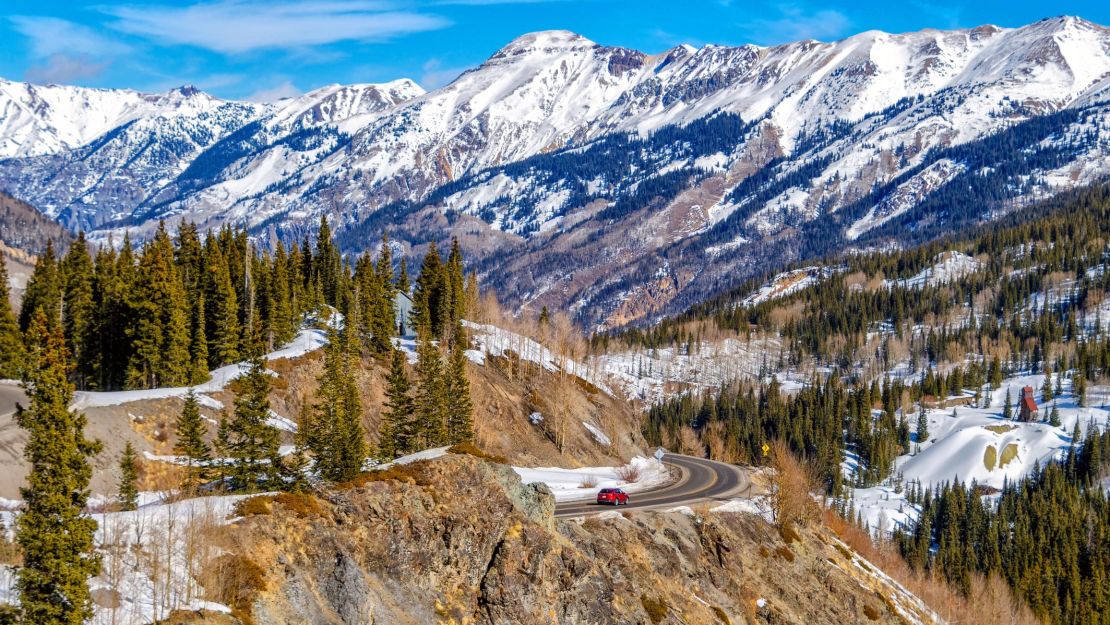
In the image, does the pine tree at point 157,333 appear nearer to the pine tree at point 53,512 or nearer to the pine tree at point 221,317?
the pine tree at point 221,317

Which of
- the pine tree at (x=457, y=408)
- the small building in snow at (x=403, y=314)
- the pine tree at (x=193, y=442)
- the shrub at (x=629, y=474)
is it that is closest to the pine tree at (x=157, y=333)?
the pine tree at (x=193, y=442)

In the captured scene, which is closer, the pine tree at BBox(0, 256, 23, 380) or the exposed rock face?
the exposed rock face

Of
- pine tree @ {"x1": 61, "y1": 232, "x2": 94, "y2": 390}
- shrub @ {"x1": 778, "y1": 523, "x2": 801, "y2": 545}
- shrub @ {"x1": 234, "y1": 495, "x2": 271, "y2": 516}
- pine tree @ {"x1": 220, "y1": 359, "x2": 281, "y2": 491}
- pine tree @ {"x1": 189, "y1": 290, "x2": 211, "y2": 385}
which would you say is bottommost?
shrub @ {"x1": 778, "y1": 523, "x2": 801, "y2": 545}

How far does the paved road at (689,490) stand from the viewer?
6906 cm

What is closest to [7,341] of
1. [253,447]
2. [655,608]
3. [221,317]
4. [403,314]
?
[221,317]

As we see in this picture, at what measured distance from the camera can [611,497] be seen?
70625 mm

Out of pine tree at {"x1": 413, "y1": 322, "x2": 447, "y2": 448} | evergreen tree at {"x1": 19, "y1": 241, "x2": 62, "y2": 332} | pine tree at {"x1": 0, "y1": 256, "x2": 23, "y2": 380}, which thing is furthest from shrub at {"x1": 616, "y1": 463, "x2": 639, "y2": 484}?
evergreen tree at {"x1": 19, "y1": 241, "x2": 62, "y2": 332}

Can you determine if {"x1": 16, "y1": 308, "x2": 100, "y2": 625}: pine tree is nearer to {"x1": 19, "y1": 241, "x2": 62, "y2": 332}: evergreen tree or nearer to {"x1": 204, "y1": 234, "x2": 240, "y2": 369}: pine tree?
{"x1": 204, "y1": 234, "x2": 240, "y2": 369}: pine tree

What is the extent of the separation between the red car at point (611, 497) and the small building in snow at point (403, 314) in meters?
60.3

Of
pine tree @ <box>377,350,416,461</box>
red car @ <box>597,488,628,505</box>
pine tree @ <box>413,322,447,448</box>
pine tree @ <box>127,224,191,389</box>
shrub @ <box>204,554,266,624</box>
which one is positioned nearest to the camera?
shrub @ <box>204,554,266,624</box>

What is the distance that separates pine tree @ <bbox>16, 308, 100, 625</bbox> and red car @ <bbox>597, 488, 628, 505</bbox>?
1581 inches

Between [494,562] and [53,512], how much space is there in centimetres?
2391

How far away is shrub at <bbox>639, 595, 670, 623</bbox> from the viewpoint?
57.7 meters

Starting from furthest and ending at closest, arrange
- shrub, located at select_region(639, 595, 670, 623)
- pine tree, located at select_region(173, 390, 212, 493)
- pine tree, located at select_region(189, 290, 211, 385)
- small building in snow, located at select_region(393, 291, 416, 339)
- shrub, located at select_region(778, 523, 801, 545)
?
small building in snow, located at select_region(393, 291, 416, 339)
pine tree, located at select_region(189, 290, 211, 385)
shrub, located at select_region(778, 523, 801, 545)
pine tree, located at select_region(173, 390, 212, 493)
shrub, located at select_region(639, 595, 670, 623)
